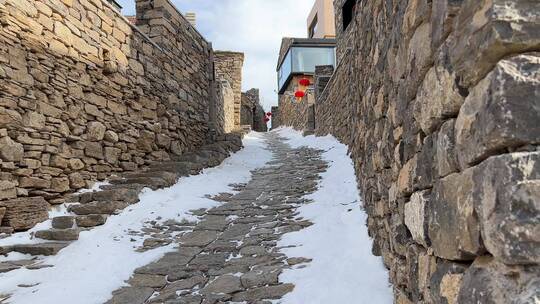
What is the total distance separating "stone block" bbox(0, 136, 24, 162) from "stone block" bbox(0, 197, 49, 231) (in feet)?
1.63

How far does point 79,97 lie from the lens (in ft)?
20.0

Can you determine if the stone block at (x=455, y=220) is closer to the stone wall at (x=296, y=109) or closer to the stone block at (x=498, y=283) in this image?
the stone block at (x=498, y=283)

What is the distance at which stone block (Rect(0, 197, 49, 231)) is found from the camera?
15.2 ft

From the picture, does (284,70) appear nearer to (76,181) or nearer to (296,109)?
(296,109)

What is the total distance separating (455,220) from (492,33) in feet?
2.25

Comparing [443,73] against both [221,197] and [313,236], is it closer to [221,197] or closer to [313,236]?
[313,236]

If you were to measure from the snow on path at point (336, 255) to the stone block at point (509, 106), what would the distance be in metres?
1.99

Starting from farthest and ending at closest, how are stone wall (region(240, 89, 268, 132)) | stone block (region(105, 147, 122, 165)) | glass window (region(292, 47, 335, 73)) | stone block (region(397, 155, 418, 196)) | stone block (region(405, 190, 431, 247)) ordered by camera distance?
stone wall (region(240, 89, 268, 132))
glass window (region(292, 47, 335, 73))
stone block (region(105, 147, 122, 165))
stone block (region(397, 155, 418, 196))
stone block (region(405, 190, 431, 247))

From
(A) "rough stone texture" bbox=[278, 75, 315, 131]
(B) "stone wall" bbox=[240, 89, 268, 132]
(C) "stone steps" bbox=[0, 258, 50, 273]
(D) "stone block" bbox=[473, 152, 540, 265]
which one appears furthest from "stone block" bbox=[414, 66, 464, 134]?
(B) "stone wall" bbox=[240, 89, 268, 132]

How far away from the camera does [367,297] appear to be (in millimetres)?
3010

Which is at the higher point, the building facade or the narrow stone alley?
the building facade

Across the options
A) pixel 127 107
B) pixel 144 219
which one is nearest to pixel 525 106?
pixel 144 219

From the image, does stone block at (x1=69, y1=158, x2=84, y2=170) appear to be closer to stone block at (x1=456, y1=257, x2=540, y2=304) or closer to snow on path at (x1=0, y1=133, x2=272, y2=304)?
snow on path at (x1=0, y1=133, x2=272, y2=304)

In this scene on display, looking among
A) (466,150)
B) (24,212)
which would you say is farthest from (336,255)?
(24,212)
